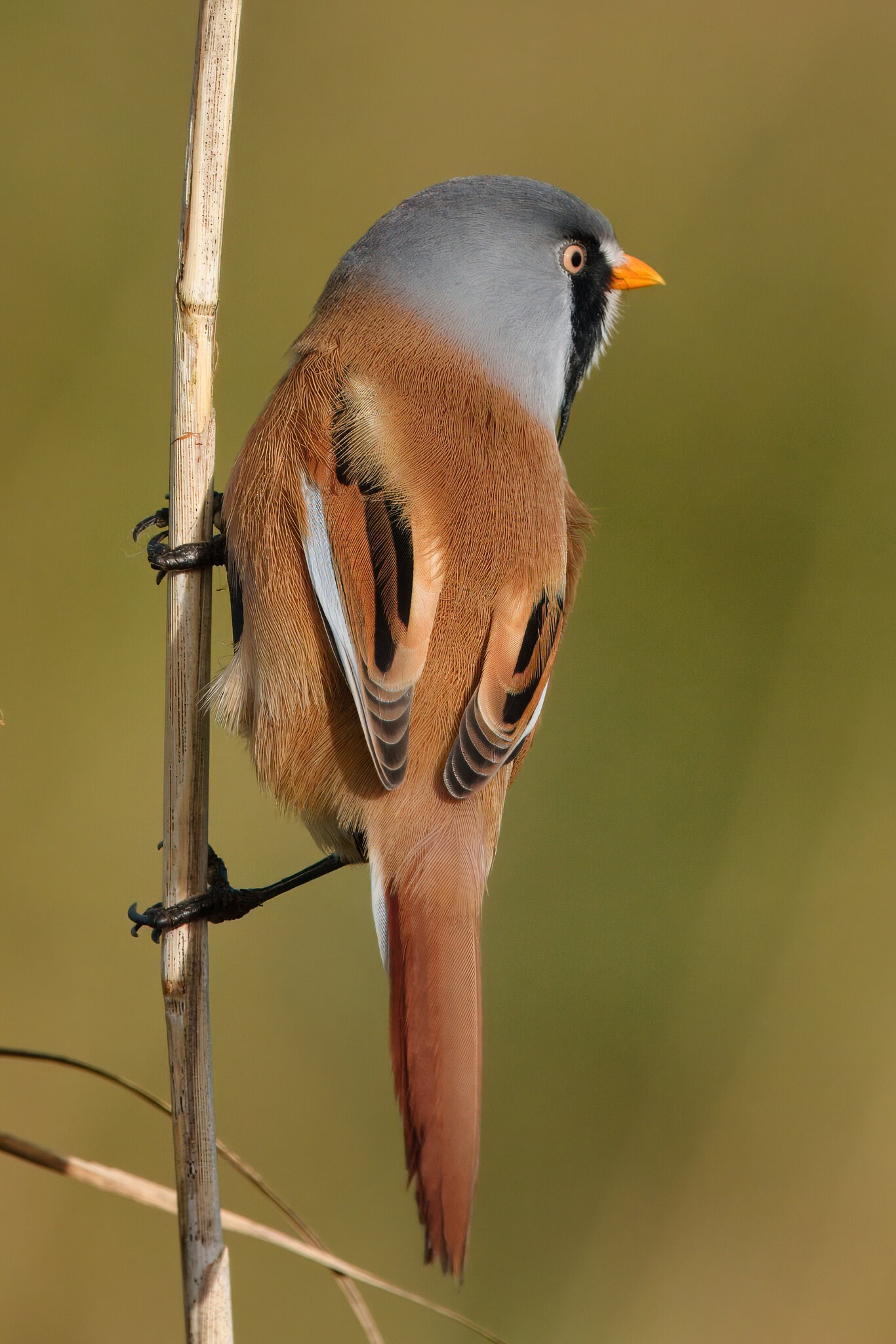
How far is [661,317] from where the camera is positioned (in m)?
3.46

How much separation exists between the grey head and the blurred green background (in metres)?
0.69

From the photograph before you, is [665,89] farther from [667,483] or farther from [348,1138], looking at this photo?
[348,1138]

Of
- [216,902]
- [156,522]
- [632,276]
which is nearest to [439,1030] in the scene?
[216,902]

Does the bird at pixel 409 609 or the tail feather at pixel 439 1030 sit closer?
the tail feather at pixel 439 1030

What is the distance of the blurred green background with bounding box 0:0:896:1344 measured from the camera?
271cm

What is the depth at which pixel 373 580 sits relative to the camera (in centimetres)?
184

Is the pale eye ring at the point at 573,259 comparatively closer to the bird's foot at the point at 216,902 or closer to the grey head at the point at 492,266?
the grey head at the point at 492,266

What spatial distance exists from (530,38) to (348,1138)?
116 inches

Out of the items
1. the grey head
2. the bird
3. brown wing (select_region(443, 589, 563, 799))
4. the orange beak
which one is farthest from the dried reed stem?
the orange beak

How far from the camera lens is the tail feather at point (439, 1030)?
4.83ft

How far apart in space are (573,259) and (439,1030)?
1.46 metres

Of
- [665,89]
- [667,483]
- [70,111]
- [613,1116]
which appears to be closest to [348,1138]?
[613,1116]

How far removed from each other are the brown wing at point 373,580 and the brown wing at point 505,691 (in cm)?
10

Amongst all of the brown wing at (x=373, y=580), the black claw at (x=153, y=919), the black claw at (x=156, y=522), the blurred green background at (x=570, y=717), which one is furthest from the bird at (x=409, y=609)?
the blurred green background at (x=570, y=717)
